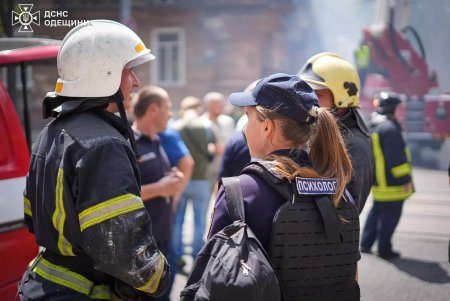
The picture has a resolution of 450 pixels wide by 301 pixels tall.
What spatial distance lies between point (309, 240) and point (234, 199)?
0.28 metres

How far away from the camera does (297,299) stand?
184cm

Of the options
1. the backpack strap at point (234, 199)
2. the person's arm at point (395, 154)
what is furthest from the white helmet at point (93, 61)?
the person's arm at point (395, 154)

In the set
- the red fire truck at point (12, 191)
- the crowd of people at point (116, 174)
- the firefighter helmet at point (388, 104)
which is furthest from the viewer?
the firefighter helmet at point (388, 104)

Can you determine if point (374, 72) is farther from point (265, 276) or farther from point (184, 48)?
point (184, 48)

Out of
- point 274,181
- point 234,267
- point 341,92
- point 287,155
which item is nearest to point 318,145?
point 287,155

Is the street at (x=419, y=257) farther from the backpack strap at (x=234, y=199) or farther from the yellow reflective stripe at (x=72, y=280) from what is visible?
the backpack strap at (x=234, y=199)

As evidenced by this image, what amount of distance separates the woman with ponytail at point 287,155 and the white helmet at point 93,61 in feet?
1.65

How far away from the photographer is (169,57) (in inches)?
828

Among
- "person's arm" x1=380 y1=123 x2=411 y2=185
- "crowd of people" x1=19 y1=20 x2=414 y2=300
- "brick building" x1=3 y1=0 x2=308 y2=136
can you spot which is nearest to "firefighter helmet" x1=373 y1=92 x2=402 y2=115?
"person's arm" x1=380 y1=123 x2=411 y2=185

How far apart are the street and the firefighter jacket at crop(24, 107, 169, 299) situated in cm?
320

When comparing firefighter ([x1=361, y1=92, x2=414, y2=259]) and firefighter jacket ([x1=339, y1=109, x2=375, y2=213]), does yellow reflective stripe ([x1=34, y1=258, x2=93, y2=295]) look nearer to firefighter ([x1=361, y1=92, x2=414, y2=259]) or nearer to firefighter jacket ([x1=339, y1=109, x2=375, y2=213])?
firefighter jacket ([x1=339, y1=109, x2=375, y2=213])

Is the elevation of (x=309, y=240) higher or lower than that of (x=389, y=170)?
higher

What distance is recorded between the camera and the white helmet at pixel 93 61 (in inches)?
85.2

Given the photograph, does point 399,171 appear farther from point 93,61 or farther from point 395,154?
point 93,61
